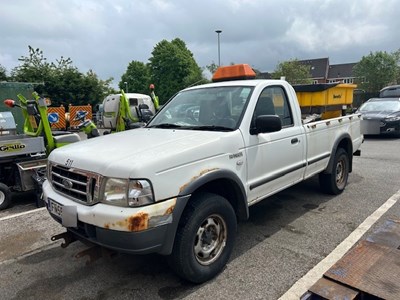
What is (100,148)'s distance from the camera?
125 inches

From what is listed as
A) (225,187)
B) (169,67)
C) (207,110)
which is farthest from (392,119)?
(169,67)

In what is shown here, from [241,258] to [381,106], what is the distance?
12.5 meters

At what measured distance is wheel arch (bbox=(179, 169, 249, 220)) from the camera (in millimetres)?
2918

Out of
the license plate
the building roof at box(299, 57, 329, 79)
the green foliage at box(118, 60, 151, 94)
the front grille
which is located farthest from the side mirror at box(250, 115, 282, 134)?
the building roof at box(299, 57, 329, 79)

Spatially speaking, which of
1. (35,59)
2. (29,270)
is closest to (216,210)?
(29,270)

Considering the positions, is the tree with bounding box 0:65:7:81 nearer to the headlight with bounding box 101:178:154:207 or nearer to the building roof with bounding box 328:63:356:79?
the headlight with bounding box 101:178:154:207

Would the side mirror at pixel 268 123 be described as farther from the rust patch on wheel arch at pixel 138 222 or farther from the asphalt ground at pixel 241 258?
the rust patch on wheel arch at pixel 138 222

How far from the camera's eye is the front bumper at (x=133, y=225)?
253 cm

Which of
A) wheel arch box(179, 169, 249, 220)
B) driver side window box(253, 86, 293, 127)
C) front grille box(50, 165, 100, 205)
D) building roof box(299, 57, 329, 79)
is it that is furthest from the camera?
building roof box(299, 57, 329, 79)

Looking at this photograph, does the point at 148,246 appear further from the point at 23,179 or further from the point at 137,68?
the point at 137,68

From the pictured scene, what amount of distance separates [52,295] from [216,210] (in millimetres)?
1708

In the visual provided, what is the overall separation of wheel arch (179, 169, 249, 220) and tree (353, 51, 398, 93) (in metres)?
43.5

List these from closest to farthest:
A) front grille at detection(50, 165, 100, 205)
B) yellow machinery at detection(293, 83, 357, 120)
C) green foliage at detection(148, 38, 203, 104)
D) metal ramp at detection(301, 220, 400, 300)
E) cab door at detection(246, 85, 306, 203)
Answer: metal ramp at detection(301, 220, 400, 300)
front grille at detection(50, 165, 100, 205)
cab door at detection(246, 85, 306, 203)
yellow machinery at detection(293, 83, 357, 120)
green foliage at detection(148, 38, 203, 104)

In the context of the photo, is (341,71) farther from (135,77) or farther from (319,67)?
(135,77)
